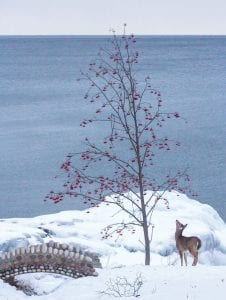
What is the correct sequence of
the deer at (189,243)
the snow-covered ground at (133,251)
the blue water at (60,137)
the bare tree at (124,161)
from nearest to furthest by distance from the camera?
the snow-covered ground at (133,251) → the bare tree at (124,161) → the deer at (189,243) → the blue water at (60,137)

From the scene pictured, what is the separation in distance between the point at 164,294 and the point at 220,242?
1804 centimetres

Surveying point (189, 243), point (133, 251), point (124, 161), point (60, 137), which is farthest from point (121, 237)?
point (60, 137)

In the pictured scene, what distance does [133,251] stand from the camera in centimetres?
3005

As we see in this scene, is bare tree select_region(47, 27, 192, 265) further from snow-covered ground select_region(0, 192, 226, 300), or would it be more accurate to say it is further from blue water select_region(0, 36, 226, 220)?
blue water select_region(0, 36, 226, 220)

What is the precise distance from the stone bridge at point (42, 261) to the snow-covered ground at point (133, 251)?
375mm

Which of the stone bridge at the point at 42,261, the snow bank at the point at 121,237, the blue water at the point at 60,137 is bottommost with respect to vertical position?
the blue water at the point at 60,137

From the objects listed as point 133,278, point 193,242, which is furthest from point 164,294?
point 193,242

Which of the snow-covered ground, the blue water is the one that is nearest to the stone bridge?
the snow-covered ground

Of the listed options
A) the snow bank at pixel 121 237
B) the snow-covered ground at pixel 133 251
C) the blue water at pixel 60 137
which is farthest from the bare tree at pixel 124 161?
the blue water at pixel 60 137

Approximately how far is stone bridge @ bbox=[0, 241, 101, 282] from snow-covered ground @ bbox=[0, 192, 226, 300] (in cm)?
38

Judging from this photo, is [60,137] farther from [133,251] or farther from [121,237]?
[133,251]

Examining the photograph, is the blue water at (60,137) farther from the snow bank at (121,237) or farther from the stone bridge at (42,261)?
the stone bridge at (42,261)

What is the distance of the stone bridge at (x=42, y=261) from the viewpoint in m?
17.4

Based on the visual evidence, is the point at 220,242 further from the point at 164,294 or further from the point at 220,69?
the point at 220,69
